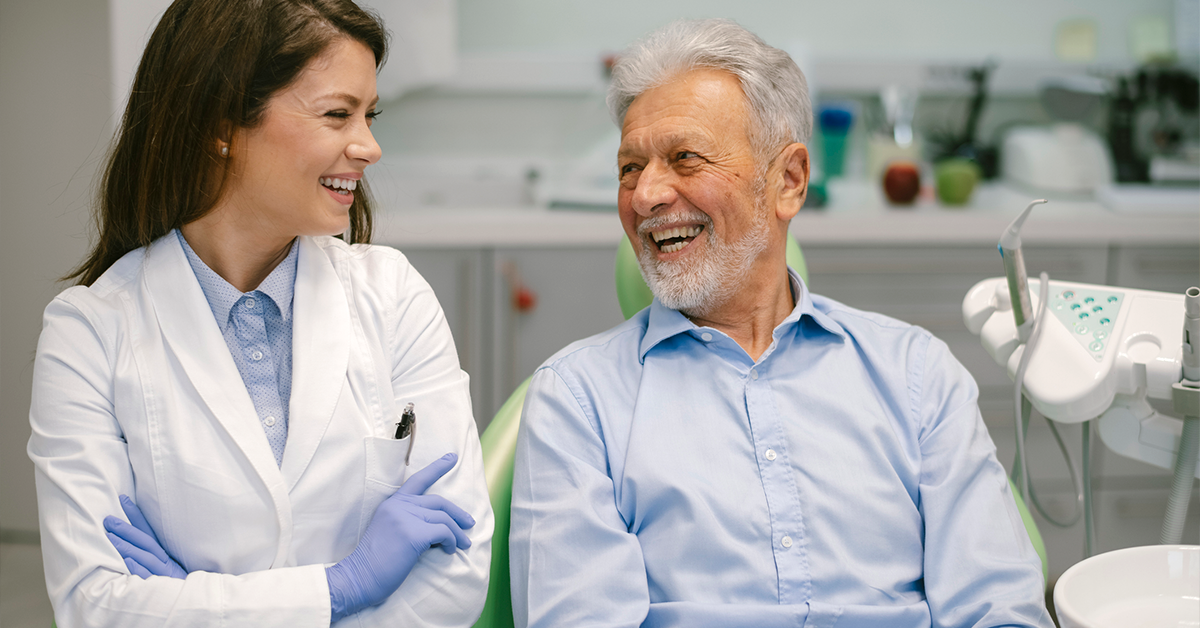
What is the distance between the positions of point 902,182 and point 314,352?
2.18m

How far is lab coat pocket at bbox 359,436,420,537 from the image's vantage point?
1.18 metres

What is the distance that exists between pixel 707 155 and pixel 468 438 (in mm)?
533

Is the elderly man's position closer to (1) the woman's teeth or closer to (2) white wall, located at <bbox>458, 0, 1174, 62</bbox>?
(1) the woman's teeth

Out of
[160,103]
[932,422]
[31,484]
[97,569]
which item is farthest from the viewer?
[31,484]

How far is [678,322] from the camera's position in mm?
1401

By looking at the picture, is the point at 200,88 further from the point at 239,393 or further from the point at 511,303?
the point at 511,303

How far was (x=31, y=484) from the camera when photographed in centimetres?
172

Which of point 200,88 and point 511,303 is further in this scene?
point 511,303

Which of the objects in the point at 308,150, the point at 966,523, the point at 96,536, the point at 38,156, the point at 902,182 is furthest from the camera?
the point at 902,182

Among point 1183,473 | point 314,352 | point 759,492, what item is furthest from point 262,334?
point 1183,473

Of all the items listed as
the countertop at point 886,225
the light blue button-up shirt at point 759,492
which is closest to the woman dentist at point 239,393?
the light blue button-up shirt at point 759,492

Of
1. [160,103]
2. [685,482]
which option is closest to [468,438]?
[685,482]

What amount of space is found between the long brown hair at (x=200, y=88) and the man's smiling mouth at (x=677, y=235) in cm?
50

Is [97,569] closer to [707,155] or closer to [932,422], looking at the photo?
[707,155]
